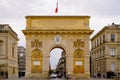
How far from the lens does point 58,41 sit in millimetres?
61562

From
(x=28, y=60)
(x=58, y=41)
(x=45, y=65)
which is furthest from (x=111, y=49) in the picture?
(x=28, y=60)

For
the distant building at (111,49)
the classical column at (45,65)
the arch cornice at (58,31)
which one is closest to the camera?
the arch cornice at (58,31)

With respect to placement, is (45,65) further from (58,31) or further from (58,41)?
(58,31)

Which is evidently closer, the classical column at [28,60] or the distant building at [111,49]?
the classical column at [28,60]

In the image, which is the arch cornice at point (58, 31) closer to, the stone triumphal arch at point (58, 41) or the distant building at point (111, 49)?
the stone triumphal arch at point (58, 41)

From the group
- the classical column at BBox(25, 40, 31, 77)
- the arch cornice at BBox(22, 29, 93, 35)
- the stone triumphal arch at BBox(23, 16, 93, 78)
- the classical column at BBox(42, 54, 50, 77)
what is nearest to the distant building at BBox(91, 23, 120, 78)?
the stone triumphal arch at BBox(23, 16, 93, 78)

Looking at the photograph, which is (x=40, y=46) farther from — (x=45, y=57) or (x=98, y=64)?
(x=98, y=64)

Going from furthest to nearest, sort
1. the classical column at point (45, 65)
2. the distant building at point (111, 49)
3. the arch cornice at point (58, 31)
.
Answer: the distant building at point (111, 49), the classical column at point (45, 65), the arch cornice at point (58, 31)

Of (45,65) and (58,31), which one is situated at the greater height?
(58,31)

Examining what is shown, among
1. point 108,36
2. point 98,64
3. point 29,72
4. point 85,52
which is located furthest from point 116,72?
point 29,72

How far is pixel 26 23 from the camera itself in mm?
61469

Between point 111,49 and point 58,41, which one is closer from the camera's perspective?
point 58,41

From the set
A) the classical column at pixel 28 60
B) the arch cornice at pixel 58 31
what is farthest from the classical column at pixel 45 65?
the arch cornice at pixel 58 31

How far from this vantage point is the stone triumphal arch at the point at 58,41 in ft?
200
